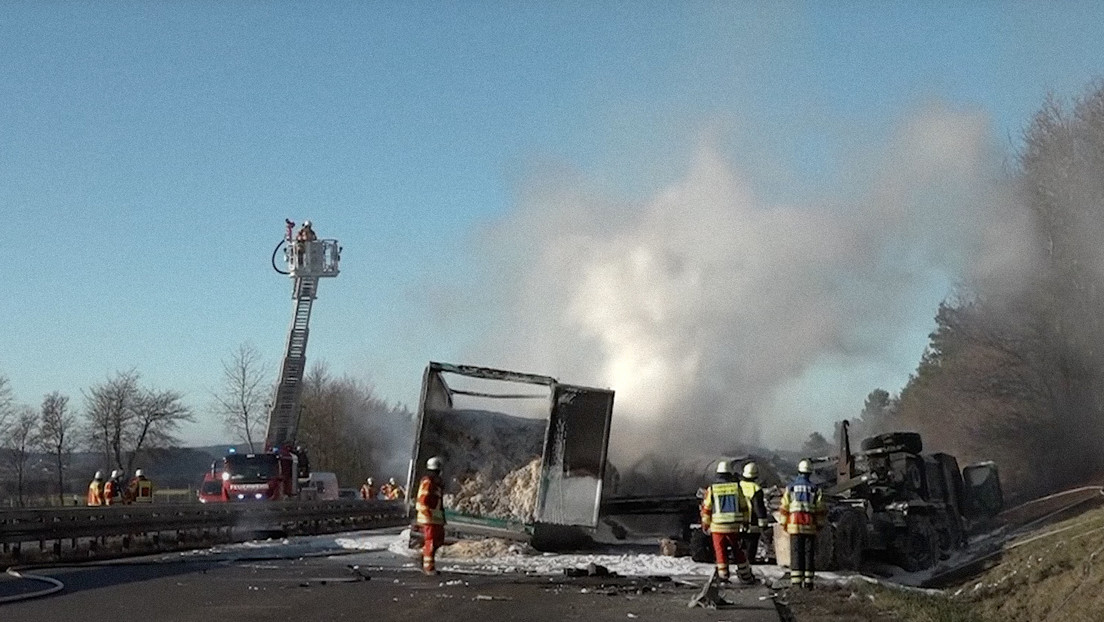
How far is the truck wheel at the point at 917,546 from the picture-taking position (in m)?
20.0

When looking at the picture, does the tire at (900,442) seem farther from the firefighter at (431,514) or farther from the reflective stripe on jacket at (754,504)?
the firefighter at (431,514)

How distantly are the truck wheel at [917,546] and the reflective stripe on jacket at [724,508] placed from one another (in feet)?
18.4

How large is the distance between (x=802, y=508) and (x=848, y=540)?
8.94 ft

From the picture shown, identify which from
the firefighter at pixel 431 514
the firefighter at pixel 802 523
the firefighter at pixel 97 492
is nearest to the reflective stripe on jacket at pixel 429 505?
the firefighter at pixel 431 514

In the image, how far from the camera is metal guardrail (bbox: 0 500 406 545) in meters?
19.8

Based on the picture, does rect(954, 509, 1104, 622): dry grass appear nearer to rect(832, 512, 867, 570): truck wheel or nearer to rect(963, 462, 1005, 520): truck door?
rect(832, 512, 867, 570): truck wheel

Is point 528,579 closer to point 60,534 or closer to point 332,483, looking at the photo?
point 60,534

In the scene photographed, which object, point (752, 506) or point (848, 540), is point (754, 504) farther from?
point (848, 540)

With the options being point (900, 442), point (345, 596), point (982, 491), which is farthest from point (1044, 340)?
point (345, 596)

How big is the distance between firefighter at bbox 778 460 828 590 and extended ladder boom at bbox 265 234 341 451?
26.2m

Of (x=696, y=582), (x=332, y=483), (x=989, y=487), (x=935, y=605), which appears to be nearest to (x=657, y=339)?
(x=989, y=487)

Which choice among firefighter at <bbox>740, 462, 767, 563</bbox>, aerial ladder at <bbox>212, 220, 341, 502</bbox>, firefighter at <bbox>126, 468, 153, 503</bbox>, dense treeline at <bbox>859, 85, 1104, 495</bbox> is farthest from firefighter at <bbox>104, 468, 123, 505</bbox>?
dense treeline at <bbox>859, 85, 1104, 495</bbox>

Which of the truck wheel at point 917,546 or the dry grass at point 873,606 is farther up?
the truck wheel at point 917,546

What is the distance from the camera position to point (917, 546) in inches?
801
